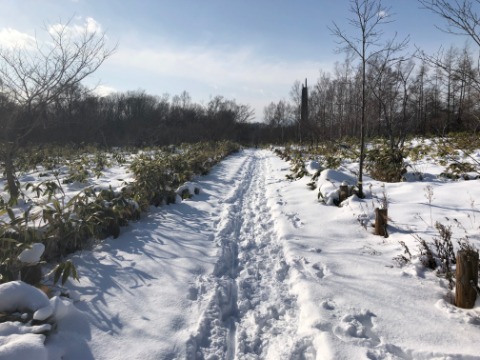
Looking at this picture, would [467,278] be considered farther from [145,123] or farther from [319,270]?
[145,123]

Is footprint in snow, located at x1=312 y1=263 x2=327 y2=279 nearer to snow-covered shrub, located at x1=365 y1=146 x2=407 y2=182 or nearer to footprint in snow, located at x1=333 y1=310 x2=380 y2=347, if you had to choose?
footprint in snow, located at x1=333 y1=310 x2=380 y2=347

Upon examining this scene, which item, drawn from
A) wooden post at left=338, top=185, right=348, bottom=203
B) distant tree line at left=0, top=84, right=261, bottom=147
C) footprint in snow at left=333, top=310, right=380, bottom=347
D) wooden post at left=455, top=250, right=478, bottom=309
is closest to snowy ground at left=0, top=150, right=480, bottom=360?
footprint in snow at left=333, top=310, right=380, bottom=347

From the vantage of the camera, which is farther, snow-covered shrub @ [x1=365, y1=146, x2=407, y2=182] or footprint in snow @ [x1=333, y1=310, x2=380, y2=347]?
snow-covered shrub @ [x1=365, y1=146, x2=407, y2=182]

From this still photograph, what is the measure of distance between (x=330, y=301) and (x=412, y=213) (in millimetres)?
2801

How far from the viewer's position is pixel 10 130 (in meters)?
5.96

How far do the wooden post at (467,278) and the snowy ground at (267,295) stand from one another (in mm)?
111

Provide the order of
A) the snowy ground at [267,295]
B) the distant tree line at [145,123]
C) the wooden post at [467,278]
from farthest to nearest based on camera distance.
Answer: the distant tree line at [145,123]
the wooden post at [467,278]
the snowy ground at [267,295]

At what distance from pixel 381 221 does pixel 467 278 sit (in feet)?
6.05

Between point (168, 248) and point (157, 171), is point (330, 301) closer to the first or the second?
point (168, 248)

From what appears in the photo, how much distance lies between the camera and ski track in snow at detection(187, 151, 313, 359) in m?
2.31

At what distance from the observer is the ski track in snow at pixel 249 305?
231 centimetres

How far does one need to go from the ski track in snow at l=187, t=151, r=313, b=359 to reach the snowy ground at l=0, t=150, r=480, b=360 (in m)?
0.01

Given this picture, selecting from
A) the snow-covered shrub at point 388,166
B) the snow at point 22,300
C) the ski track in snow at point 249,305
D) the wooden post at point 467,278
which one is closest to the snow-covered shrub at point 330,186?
the snow-covered shrub at point 388,166

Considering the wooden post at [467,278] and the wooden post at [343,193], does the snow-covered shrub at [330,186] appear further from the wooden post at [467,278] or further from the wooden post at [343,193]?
the wooden post at [467,278]
